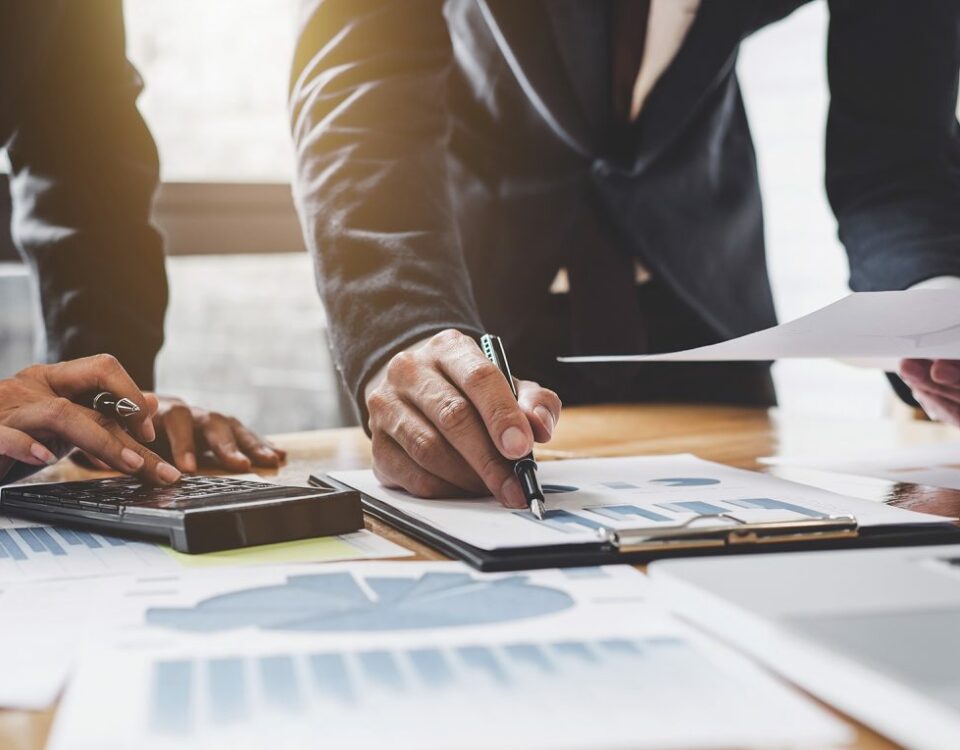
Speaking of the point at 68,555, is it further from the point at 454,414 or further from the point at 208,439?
the point at 208,439

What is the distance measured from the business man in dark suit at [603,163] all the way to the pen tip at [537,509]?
44 centimetres

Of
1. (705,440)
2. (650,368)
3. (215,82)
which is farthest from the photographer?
(215,82)

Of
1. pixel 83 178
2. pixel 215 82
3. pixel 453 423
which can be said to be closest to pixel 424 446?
pixel 453 423

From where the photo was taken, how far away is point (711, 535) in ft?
1.48

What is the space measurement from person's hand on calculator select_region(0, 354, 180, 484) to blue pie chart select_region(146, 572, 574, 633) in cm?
24

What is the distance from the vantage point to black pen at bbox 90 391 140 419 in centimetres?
65

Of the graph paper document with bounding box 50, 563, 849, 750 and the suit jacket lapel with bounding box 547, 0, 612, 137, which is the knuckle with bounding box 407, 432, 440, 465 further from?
the suit jacket lapel with bounding box 547, 0, 612, 137

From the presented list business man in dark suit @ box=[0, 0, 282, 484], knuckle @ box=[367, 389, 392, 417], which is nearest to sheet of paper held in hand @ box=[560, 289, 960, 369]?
knuckle @ box=[367, 389, 392, 417]

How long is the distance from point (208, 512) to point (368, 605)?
0.15 metres

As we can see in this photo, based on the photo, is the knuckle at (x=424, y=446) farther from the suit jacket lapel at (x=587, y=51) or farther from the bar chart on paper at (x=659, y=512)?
the suit jacket lapel at (x=587, y=51)

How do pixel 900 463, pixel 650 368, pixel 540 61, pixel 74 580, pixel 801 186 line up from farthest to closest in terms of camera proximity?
pixel 801 186 < pixel 650 368 < pixel 540 61 < pixel 900 463 < pixel 74 580

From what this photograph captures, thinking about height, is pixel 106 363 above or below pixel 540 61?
below

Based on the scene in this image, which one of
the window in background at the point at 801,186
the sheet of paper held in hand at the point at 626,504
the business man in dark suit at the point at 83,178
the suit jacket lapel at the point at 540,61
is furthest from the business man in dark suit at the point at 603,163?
the window in background at the point at 801,186

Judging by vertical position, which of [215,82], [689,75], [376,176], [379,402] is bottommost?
[379,402]
